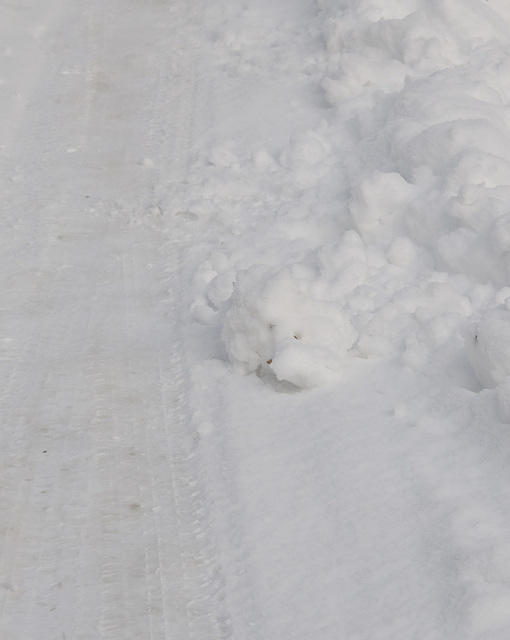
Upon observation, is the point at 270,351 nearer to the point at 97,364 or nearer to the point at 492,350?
the point at 97,364

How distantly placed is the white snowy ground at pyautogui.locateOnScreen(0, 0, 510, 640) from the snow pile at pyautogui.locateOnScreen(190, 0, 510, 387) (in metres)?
0.01

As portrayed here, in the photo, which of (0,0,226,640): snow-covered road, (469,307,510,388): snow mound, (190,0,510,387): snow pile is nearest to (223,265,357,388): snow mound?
(190,0,510,387): snow pile

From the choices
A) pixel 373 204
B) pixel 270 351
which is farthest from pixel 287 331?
pixel 373 204

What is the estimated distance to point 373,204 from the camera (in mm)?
4879

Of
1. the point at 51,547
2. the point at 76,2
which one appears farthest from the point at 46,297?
the point at 76,2

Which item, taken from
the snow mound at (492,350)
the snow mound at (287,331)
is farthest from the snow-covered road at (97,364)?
the snow mound at (492,350)

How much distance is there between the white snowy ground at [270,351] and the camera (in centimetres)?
298

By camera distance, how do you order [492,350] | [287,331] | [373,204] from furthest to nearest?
1. [373,204]
2. [287,331]
3. [492,350]

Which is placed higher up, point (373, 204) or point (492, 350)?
point (492, 350)

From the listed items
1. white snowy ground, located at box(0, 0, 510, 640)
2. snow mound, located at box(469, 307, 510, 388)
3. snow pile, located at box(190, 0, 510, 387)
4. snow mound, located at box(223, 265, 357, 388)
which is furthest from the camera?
snow pile, located at box(190, 0, 510, 387)

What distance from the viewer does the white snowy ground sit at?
9.77ft

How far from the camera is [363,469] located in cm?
337

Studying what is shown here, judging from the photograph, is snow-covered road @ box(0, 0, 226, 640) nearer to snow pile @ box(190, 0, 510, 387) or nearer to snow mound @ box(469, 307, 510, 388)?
snow pile @ box(190, 0, 510, 387)

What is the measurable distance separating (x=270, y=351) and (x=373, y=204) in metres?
1.15
